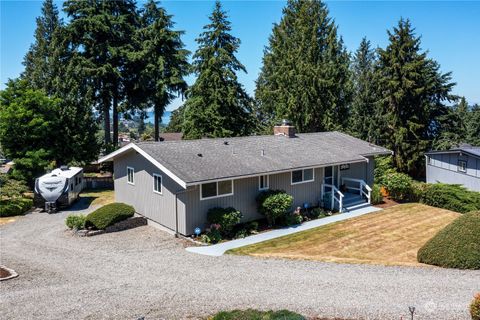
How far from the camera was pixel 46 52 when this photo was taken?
37.6 metres

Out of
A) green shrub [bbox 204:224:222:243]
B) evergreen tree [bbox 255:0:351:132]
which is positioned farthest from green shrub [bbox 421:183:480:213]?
green shrub [bbox 204:224:222:243]

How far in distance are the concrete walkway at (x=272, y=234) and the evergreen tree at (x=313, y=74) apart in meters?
14.9

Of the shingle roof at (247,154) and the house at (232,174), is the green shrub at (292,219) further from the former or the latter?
the shingle roof at (247,154)

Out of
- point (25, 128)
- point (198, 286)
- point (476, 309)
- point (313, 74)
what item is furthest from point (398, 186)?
point (25, 128)

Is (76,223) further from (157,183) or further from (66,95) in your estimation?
(66,95)

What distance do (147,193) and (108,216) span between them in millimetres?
2128

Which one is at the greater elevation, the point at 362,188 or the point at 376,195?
the point at 362,188

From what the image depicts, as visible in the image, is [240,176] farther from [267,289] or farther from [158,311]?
[158,311]

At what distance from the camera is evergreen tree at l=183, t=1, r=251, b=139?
3306 cm

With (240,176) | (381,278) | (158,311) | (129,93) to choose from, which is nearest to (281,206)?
(240,176)

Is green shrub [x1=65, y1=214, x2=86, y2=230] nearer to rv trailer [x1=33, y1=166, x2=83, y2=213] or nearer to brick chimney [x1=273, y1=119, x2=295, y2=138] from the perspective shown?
rv trailer [x1=33, y1=166, x2=83, y2=213]

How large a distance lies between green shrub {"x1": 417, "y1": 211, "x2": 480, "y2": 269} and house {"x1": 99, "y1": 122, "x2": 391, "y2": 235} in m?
7.49

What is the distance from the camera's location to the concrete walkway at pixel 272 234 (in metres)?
16.0

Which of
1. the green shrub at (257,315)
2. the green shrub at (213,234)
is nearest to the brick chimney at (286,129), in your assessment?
the green shrub at (213,234)
